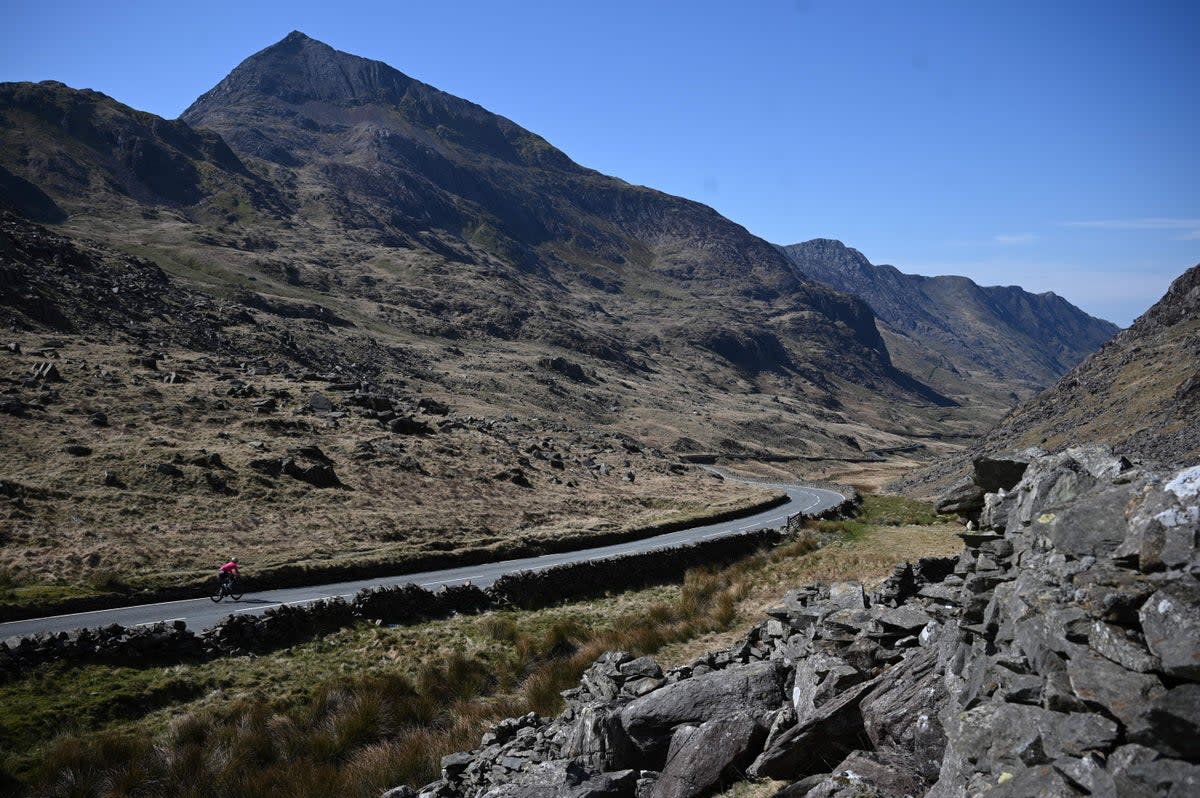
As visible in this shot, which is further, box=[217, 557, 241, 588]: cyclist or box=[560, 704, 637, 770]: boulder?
box=[217, 557, 241, 588]: cyclist

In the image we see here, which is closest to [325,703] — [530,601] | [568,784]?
[568,784]

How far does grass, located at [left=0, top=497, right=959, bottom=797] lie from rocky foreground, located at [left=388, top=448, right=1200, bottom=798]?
7.48 ft

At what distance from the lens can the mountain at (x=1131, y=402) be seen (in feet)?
145

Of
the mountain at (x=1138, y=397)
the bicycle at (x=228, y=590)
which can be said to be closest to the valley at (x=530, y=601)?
the mountain at (x=1138, y=397)

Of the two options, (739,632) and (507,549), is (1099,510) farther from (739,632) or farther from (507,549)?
(507,549)

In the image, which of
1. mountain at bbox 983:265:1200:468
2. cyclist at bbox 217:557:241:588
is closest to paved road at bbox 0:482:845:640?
cyclist at bbox 217:557:241:588

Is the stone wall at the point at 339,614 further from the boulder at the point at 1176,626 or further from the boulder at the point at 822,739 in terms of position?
the boulder at the point at 1176,626

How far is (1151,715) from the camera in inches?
197

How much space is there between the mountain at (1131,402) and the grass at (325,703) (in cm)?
2775

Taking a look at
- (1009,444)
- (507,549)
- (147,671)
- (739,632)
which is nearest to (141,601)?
(147,671)

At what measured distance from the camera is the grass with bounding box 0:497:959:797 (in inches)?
474

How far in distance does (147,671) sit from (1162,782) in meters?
19.4

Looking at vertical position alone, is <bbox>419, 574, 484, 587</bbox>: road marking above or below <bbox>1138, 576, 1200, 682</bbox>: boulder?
below

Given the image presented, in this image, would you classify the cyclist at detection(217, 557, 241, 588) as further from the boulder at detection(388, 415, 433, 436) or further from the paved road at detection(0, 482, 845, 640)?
the boulder at detection(388, 415, 433, 436)
